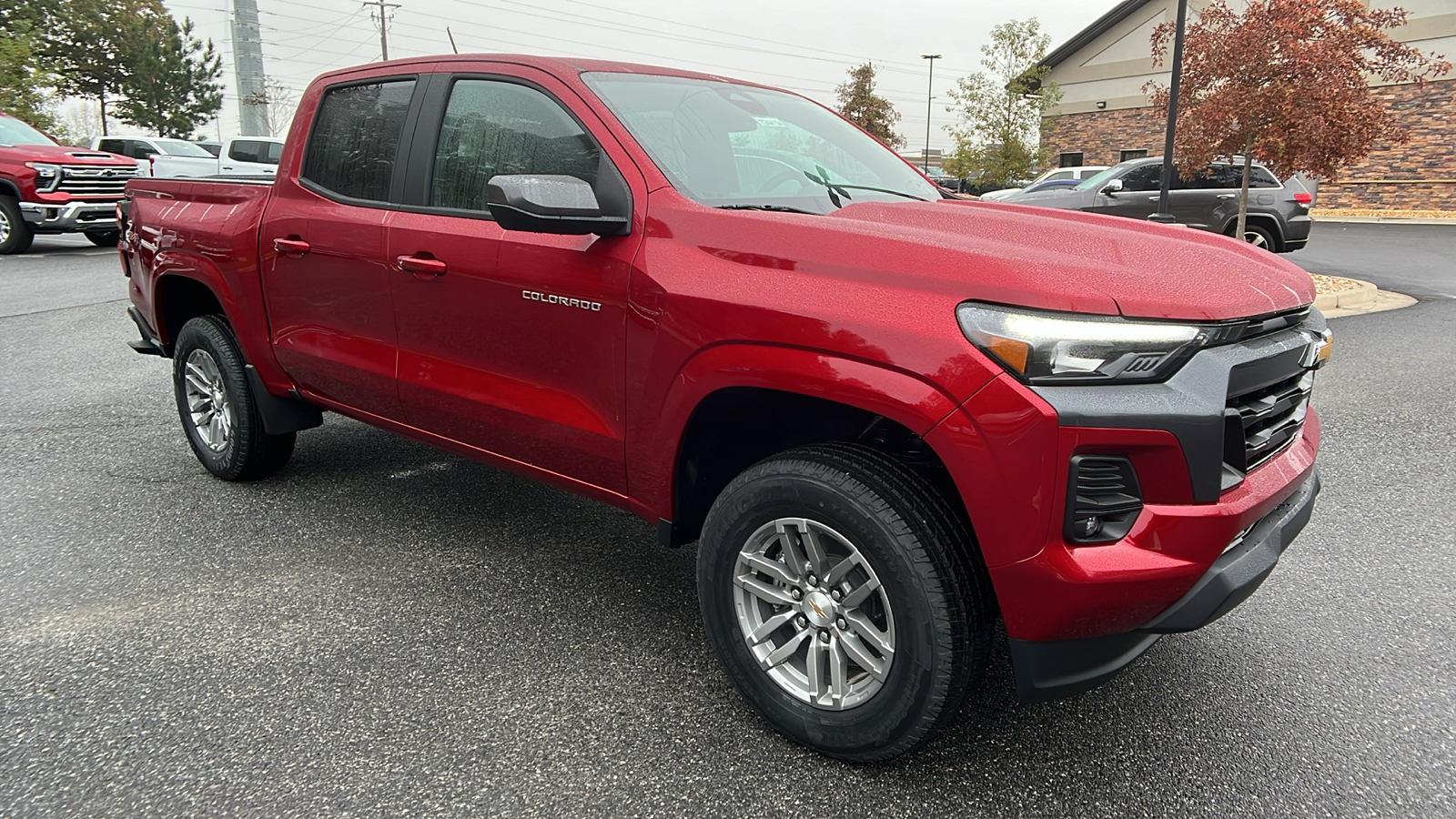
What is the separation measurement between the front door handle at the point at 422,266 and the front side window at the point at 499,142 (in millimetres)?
207

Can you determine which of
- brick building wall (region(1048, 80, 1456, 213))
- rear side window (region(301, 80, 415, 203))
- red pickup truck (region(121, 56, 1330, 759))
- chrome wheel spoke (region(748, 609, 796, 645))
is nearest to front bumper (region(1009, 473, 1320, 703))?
red pickup truck (region(121, 56, 1330, 759))

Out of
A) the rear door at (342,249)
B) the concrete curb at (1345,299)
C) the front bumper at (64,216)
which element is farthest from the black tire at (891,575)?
the front bumper at (64,216)

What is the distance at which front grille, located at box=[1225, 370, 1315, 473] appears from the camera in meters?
2.17

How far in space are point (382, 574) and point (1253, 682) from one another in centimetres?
301

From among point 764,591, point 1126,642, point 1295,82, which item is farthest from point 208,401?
point 1295,82

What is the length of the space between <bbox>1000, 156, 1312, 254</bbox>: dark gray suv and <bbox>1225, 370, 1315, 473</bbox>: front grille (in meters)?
11.8

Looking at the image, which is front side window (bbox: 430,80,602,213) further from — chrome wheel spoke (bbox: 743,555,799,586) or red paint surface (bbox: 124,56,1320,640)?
chrome wheel spoke (bbox: 743,555,799,586)

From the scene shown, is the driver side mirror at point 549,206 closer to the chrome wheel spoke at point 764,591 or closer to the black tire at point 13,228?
the chrome wheel spoke at point 764,591

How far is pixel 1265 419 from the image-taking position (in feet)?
7.57

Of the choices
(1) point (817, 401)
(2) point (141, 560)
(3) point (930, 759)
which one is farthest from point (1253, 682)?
(2) point (141, 560)

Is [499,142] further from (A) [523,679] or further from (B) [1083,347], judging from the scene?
(B) [1083,347]

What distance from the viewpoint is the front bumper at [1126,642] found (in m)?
2.12

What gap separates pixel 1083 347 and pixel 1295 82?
12.1 meters

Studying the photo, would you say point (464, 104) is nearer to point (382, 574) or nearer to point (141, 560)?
point (382, 574)
